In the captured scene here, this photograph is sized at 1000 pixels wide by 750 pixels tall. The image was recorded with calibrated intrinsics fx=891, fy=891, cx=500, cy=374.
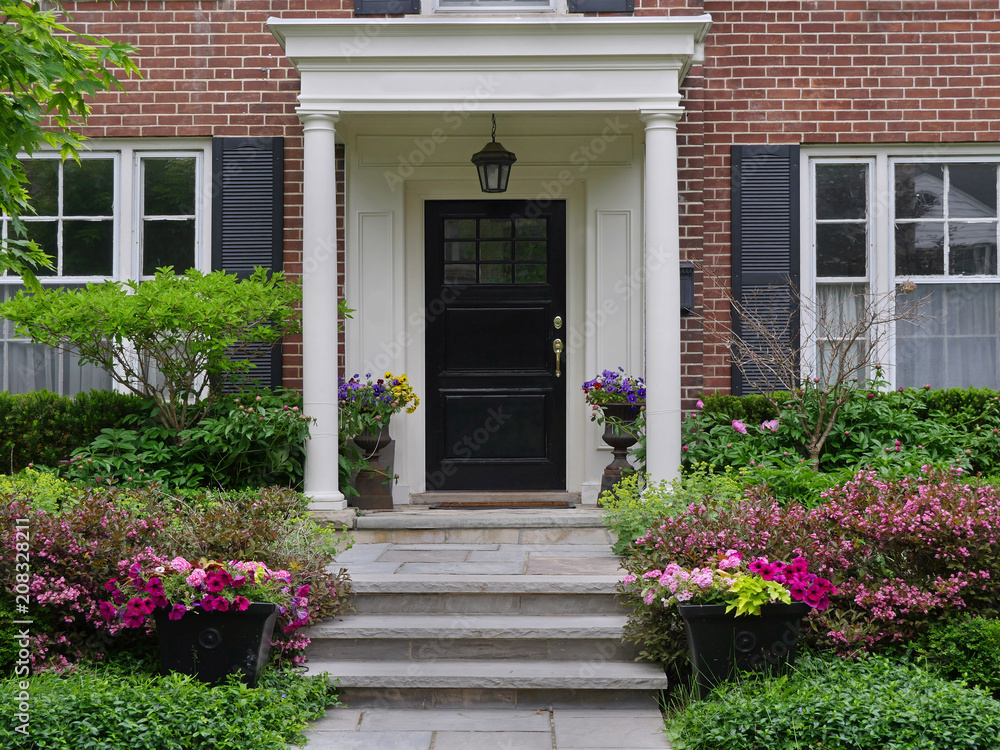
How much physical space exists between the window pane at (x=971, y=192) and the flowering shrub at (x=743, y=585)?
4.21 m

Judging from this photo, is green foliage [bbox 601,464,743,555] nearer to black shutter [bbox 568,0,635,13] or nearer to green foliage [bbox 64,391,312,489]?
green foliage [bbox 64,391,312,489]

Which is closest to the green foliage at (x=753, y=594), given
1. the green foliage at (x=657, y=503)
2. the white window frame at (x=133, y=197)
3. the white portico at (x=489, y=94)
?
the green foliage at (x=657, y=503)

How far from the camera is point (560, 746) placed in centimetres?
341

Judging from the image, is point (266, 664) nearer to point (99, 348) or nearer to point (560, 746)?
point (560, 746)

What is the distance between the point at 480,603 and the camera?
4414mm

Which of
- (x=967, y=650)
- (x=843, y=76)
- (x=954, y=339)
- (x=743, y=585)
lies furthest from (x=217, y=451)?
(x=954, y=339)

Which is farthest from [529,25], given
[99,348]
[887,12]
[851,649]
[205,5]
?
[851,649]

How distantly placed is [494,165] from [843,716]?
426 centimetres

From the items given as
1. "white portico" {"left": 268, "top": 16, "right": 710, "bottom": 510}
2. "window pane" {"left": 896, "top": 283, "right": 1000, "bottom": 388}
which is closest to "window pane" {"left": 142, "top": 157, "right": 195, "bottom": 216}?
"white portico" {"left": 268, "top": 16, "right": 710, "bottom": 510}

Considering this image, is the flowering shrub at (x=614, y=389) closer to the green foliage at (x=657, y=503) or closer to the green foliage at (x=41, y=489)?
the green foliage at (x=657, y=503)

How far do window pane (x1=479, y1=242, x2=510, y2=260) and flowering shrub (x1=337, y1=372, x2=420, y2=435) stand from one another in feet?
3.94

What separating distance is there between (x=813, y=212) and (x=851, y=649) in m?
3.91

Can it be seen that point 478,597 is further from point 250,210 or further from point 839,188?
point 839,188

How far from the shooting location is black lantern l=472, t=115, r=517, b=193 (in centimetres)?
627
